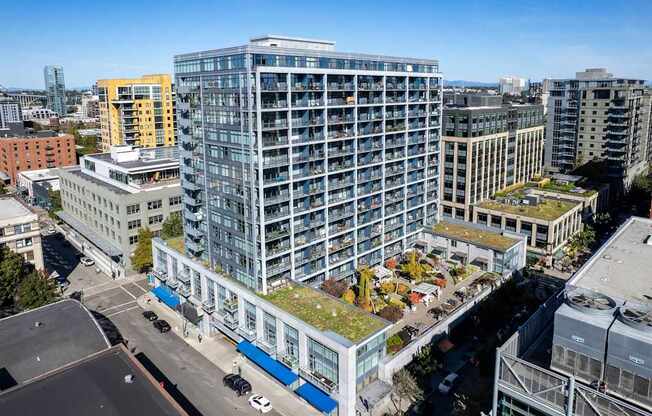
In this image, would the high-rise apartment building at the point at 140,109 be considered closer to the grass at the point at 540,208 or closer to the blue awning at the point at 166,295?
the blue awning at the point at 166,295

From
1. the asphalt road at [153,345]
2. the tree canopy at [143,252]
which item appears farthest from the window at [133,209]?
the asphalt road at [153,345]

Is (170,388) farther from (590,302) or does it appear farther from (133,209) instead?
(590,302)

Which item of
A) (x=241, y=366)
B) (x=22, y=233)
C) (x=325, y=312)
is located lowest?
(x=241, y=366)

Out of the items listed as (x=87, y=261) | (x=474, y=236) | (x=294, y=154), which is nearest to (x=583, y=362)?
(x=294, y=154)

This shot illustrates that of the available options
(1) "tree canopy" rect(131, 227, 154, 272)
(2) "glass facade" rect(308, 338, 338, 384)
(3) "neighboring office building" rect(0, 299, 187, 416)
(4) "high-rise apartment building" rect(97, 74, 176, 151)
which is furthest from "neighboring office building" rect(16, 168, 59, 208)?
(2) "glass facade" rect(308, 338, 338, 384)

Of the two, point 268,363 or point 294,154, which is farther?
point 294,154

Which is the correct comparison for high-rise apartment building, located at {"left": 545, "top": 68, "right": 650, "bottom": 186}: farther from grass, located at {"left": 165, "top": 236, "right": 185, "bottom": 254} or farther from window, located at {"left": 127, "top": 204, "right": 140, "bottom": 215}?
window, located at {"left": 127, "top": 204, "right": 140, "bottom": 215}
